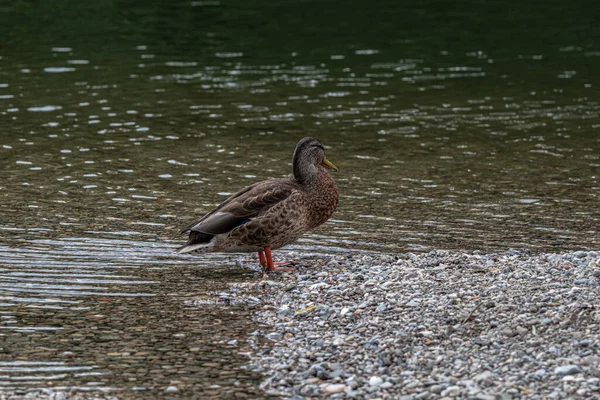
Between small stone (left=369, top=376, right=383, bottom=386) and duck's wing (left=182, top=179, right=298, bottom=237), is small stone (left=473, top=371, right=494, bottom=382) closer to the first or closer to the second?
small stone (left=369, top=376, right=383, bottom=386)

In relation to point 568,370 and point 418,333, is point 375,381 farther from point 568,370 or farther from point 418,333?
point 568,370

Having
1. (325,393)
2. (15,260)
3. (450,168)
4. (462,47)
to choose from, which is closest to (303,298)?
(325,393)

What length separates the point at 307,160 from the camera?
52.4ft

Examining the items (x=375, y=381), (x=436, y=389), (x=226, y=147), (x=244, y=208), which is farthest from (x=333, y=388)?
(x=226, y=147)

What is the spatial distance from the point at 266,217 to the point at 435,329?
4306mm

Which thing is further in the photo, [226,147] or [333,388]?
[226,147]

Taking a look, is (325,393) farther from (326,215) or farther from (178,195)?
(178,195)

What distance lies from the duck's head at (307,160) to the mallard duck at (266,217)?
0.02 meters

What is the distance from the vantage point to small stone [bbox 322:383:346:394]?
10.3 meters

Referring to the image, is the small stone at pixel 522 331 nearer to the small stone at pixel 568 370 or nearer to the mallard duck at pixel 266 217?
the small stone at pixel 568 370

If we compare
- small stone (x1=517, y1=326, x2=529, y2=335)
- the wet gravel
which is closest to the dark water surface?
the wet gravel

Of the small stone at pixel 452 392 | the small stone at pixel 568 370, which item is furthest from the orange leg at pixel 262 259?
the small stone at pixel 568 370

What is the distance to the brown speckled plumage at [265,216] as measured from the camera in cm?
1523

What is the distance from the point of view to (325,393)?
10.3 m
